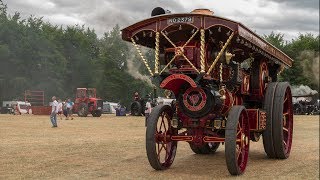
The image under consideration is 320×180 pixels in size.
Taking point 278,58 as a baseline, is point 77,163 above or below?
below

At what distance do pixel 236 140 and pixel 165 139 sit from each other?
1290 millimetres

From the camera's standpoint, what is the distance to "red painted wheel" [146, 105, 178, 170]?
7164 mm

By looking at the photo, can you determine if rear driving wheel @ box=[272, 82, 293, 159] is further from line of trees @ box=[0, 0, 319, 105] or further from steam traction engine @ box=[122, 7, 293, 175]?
line of trees @ box=[0, 0, 319, 105]

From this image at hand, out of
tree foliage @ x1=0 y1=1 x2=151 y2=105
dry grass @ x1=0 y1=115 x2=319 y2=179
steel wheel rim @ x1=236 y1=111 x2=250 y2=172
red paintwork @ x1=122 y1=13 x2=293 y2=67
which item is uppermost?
tree foliage @ x1=0 y1=1 x2=151 y2=105

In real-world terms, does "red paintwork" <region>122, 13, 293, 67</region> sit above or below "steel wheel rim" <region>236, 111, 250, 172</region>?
above

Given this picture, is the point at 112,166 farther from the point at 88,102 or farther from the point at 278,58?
the point at 88,102

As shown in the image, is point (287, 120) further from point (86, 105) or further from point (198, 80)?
point (86, 105)

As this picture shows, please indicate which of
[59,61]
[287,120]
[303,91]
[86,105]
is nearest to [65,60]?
[59,61]

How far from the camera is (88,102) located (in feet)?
113

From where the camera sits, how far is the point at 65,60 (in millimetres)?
58344

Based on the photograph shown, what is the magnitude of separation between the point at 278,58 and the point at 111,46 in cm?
5443

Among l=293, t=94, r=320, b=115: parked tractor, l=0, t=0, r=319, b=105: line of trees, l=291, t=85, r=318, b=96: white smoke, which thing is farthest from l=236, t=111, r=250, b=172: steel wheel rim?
l=0, t=0, r=319, b=105: line of trees

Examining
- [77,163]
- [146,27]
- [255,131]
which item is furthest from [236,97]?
[77,163]

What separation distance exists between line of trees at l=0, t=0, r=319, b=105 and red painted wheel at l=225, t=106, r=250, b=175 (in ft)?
137
